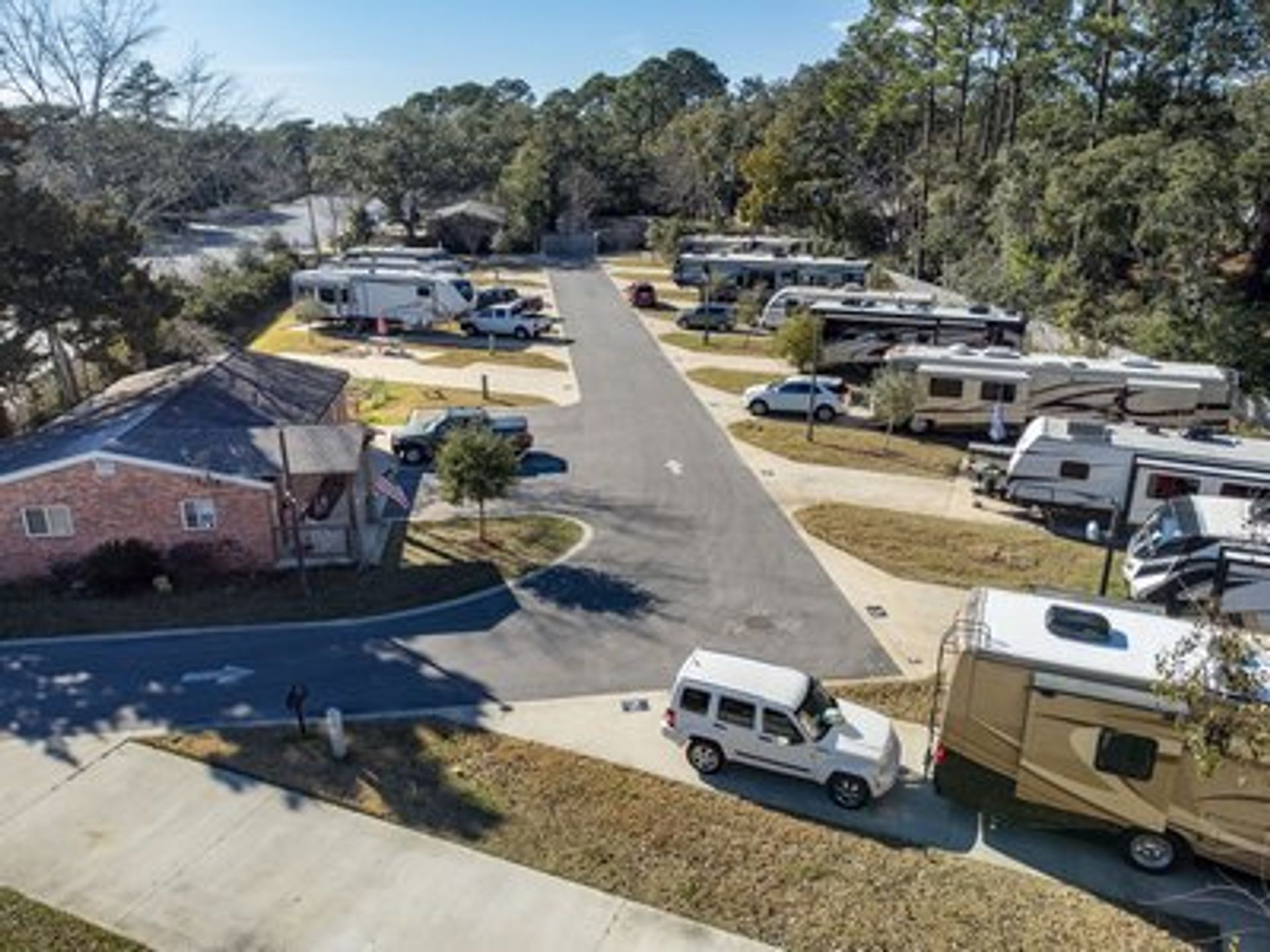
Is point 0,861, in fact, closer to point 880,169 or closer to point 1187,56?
point 1187,56

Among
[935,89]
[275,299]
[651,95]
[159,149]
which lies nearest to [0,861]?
[159,149]

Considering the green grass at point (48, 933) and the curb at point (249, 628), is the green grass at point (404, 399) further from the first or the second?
the green grass at point (48, 933)

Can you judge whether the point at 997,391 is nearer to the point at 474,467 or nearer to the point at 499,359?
the point at 474,467

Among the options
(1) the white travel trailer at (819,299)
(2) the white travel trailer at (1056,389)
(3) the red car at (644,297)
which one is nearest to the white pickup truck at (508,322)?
(3) the red car at (644,297)

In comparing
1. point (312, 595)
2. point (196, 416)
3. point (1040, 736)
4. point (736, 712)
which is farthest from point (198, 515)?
point (1040, 736)

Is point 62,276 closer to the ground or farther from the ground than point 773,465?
farther from the ground
